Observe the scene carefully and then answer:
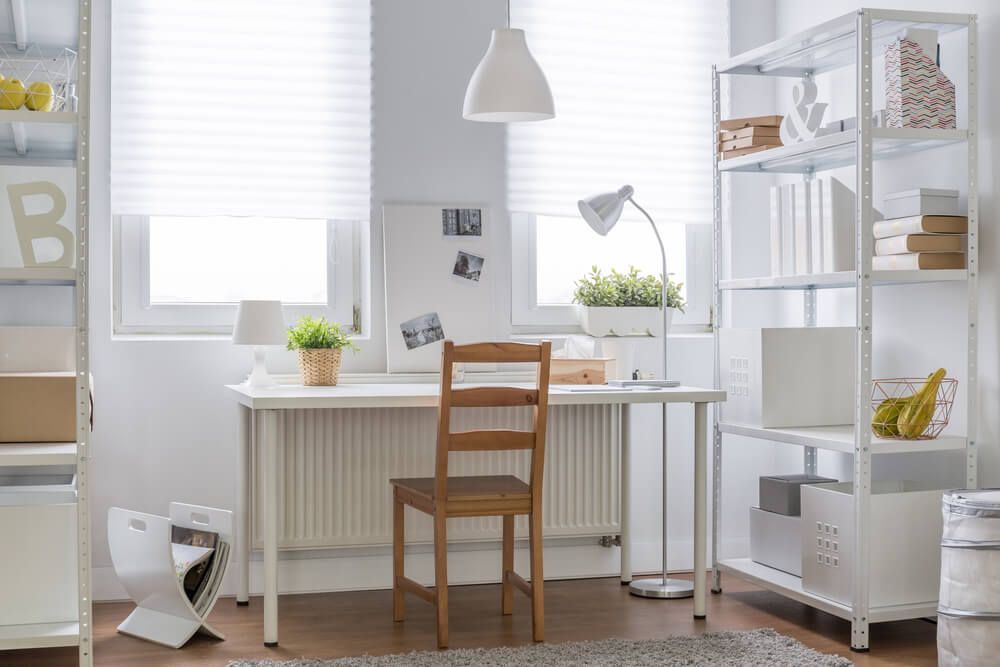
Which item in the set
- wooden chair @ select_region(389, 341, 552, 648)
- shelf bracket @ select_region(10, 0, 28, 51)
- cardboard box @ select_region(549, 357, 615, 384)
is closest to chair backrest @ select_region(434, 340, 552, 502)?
wooden chair @ select_region(389, 341, 552, 648)

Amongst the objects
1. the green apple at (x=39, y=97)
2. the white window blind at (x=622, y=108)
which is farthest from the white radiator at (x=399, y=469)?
the green apple at (x=39, y=97)

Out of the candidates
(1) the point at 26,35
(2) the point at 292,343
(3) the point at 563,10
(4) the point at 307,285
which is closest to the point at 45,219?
(1) the point at 26,35

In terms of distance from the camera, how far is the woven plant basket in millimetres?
3561

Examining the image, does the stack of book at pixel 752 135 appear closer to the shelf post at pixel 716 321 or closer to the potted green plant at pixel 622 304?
the shelf post at pixel 716 321

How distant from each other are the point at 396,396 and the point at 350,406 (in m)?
0.14

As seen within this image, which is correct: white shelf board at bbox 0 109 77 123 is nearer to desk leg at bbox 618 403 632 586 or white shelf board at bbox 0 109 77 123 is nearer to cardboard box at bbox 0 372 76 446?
cardboard box at bbox 0 372 76 446

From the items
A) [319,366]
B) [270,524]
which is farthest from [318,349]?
[270,524]

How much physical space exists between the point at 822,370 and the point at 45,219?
2.31 metres

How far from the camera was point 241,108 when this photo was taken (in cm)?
379

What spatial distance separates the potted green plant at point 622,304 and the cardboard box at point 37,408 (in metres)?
1.87

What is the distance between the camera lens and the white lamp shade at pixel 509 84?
3242 millimetres

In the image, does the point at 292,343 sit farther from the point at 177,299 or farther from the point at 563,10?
the point at 563,10

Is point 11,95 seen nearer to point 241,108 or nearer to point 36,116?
point 36,116

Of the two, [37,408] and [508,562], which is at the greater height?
[37,408]
